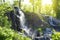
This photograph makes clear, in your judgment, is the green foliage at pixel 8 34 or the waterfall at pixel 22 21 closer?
the green foliage at pixel 8 34

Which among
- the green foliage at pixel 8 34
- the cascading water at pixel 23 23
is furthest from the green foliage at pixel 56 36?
the green foliage at pixel 8 34

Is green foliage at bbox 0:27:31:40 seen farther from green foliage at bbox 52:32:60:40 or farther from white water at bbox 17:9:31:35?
green foliage at bbox 52:32:60:40

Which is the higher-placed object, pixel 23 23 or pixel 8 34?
pixel 23 23

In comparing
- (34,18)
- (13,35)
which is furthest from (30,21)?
(13,35)

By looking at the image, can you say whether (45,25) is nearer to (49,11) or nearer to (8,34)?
(49,11)

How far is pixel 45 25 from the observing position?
475 centimetres

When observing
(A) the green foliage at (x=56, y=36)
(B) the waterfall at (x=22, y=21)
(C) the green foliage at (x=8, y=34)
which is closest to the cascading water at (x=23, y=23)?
(B) the waterfall at (x=22, y=21)

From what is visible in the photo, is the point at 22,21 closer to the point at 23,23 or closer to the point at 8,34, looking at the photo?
the point at 23,23

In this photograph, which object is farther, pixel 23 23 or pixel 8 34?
pixel 23 23

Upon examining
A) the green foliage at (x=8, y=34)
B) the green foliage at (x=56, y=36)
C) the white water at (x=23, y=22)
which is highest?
the white water at (x=23, y=22)

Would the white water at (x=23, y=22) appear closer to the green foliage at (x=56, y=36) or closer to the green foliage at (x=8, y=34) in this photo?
the green foliage at (x=8, y=34)

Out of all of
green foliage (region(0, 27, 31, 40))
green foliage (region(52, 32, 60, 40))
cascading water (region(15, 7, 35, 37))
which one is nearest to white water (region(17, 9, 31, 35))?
cascading water (region(15, 7, 35, 37))

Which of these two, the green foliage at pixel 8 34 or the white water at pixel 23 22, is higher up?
the white water at pixel 23 22

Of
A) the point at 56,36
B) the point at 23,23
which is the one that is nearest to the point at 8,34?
the point at 23,23
